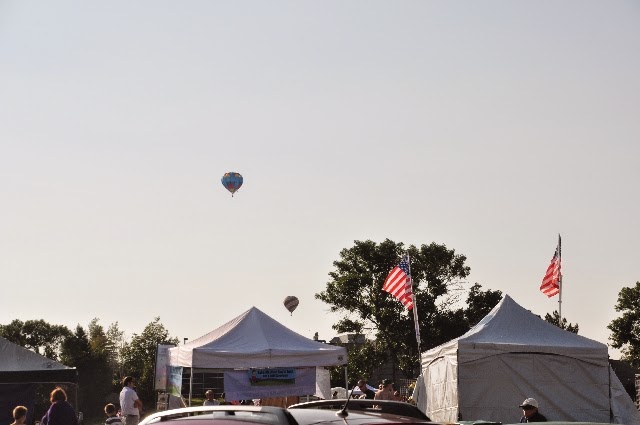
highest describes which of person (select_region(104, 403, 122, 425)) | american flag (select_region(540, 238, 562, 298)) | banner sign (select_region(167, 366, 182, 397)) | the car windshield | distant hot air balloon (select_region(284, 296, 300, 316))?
distant hot air balloon (select_region(284, 296, 300, 316))

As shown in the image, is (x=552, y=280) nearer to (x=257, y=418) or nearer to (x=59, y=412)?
(x=59, y=412)

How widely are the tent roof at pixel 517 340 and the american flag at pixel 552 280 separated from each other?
1101cm

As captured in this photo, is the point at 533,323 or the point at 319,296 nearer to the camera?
the point at 533,323

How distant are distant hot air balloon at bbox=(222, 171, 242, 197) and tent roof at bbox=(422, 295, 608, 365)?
92.1 feet

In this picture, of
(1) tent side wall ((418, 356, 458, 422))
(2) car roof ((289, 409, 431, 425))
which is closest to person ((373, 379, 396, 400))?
(1) tent side wall ((418, 356, 458, 422))

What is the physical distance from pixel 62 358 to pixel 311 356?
81.3 meters

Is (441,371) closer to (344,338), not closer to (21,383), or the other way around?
(21,383)

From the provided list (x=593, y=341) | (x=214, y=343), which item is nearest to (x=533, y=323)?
Answer: (x=593, y=341)

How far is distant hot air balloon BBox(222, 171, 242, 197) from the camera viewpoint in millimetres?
52094

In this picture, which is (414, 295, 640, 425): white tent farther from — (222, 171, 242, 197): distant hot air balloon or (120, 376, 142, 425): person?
(222, 171, 242, 197): distant hot air balloon

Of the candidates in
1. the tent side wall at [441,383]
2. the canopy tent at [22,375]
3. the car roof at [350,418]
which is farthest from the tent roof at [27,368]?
the car roof at [350,418]

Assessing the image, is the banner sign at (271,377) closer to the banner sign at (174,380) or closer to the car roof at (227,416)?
the banner sign at (174,380)

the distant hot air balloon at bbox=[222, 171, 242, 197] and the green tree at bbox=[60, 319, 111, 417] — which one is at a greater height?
the distant hot air balloon at bbox=[222, 171, 242, 197]

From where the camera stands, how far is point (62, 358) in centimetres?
10138
